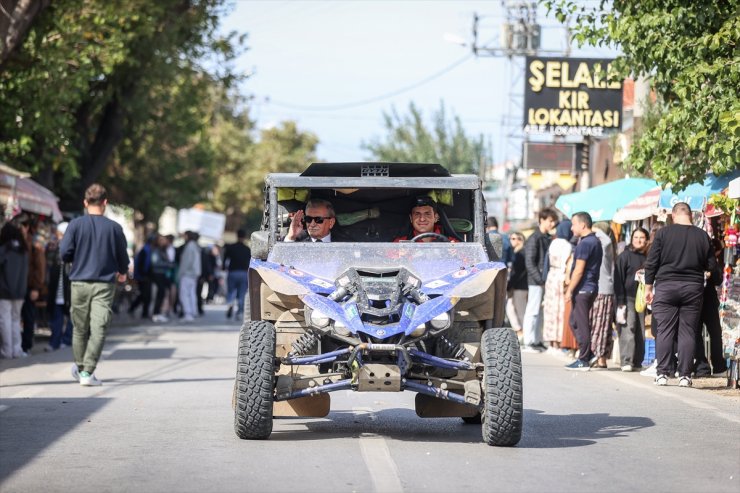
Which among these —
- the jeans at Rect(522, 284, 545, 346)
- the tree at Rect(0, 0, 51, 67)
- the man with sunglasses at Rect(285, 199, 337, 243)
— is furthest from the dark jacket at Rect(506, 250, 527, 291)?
the man with sunglasses at Rect(285, 199, 337, 243)

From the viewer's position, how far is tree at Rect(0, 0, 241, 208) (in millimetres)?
24922

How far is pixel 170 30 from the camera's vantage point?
31.5 m

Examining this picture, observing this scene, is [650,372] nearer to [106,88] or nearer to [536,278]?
[536,278]

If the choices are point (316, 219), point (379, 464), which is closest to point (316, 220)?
point (316, 219)

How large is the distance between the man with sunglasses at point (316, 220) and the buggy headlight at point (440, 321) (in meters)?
1.76

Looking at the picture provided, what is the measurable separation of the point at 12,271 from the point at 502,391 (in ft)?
36.2

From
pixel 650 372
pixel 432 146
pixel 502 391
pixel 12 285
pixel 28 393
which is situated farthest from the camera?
pixel 432 146

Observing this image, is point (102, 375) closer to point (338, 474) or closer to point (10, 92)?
point (338, 474)

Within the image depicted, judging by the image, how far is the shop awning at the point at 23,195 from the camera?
20.3m

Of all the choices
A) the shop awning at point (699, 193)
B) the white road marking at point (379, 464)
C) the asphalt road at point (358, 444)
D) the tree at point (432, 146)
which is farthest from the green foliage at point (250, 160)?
the white road marking at point (379, 464)

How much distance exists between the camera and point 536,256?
22.2 metres

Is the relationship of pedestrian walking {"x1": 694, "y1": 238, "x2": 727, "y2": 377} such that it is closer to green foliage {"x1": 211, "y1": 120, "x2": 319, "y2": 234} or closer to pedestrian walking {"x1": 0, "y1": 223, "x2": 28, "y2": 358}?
pedestrian walking {"x1": 0, "y1": 223, "x2": 28, "y2": 358}

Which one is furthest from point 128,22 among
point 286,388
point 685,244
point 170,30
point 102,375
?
point 286,388

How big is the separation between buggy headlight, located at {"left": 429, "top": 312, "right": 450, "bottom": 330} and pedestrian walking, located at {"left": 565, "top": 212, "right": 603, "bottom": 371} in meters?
8.23
